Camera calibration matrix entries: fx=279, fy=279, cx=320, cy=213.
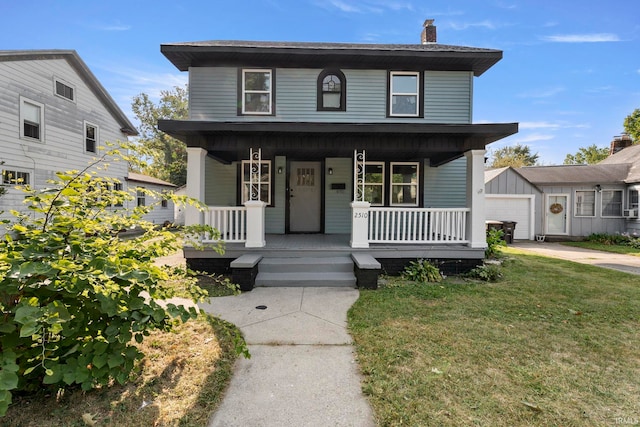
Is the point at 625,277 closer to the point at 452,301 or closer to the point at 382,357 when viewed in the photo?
the point at 452,301

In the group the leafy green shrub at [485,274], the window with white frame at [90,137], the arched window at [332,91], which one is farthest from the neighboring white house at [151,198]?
the leafy green shrub at [485,274]

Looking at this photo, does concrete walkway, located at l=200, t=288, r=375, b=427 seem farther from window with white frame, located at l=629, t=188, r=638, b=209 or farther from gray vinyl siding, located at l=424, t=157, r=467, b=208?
window with white frame, located at l=629, t=188, r=638, b=209

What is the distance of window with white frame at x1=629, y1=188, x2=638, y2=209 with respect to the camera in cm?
1212

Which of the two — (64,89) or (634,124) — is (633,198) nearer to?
(634,124)

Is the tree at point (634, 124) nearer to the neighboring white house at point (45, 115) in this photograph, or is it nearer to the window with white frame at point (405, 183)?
the window with white frame at point (405, 183)

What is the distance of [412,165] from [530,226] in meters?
8.35

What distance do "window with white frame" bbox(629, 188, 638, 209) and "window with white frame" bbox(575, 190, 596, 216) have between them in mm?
1267

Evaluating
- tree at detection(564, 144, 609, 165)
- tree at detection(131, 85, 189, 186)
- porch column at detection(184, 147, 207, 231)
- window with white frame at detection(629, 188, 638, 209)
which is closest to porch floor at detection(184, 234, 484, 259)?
porch column at detection(184, 147, 207, 231)

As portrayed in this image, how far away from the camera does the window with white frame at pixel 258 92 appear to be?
772 centimetres

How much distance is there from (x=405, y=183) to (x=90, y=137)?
13.2 meters

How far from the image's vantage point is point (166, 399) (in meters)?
2.19

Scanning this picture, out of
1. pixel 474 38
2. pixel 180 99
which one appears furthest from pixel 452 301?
pixel 180 99

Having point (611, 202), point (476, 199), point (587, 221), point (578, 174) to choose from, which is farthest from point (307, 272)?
point (611, 202)

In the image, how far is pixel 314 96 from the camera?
781 cm
